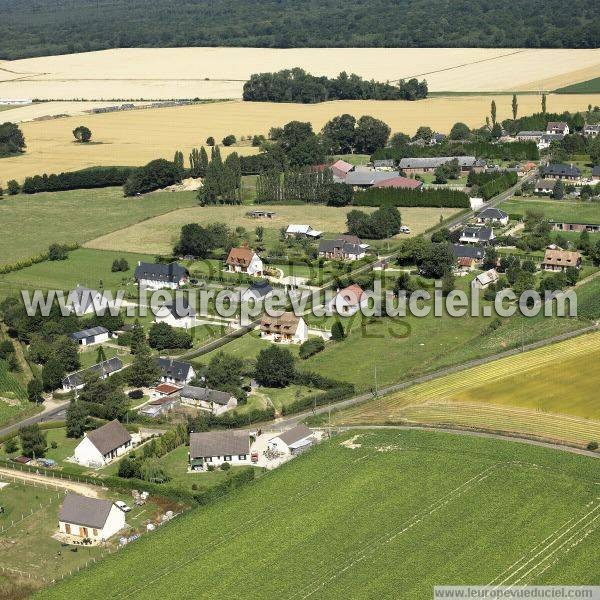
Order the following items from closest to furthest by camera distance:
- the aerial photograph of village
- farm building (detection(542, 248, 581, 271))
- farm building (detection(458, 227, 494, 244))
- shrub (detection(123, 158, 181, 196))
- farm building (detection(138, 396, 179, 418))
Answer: the aerial photograph of village → farm building (detection(138, 396, 179, 418)) → farm building (detection(542, 248, 581, 271)) → farm building (detection(458, 227, 494, 244)) → shrub (detection(123, 158, 181, 196))

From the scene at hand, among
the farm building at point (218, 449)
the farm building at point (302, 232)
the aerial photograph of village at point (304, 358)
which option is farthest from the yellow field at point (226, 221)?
the farm building at point (218, 449)

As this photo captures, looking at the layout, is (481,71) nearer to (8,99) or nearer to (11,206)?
(8,99)

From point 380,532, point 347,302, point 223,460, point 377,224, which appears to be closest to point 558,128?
point 377,224

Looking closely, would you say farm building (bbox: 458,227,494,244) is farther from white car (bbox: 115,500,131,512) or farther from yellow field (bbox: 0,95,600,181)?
white car (bbox: 115,500,131,512)

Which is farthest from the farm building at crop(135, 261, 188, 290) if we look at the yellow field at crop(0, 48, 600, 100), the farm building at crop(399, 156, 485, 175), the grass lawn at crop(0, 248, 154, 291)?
the yellow field at crop(0, 48, 600, 100)

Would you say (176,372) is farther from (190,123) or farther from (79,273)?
(190,123)

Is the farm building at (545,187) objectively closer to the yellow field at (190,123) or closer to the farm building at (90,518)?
the yellow field at (190,123)

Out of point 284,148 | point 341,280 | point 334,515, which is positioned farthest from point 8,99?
point 334,515
